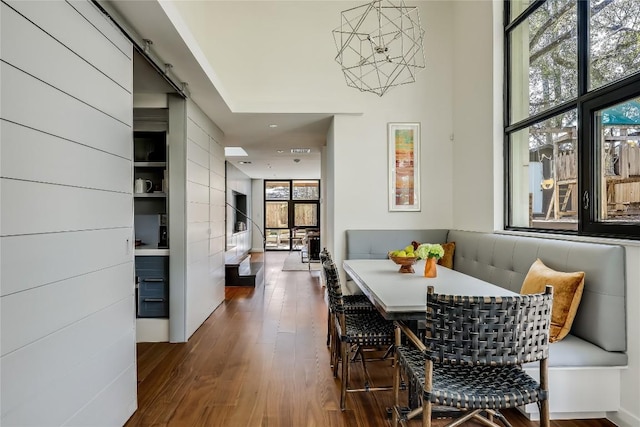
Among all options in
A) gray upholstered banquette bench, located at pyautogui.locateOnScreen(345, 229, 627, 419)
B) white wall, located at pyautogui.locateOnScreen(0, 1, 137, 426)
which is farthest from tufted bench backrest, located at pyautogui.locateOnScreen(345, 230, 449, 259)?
white wall, located at pyautogui.locateOnScreen(0, 1, 137, 426)

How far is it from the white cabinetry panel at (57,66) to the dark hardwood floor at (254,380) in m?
1.89

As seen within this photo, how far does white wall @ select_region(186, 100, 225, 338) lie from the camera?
144 inches

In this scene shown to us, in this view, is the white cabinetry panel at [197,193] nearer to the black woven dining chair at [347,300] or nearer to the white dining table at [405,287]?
the black woven dining chair at [347,300]

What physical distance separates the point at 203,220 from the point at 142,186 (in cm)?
75

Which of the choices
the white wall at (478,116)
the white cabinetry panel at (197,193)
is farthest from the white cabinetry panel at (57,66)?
the white wall at (478,116)

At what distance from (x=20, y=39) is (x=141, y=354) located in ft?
9.00

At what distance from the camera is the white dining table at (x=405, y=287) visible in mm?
1812

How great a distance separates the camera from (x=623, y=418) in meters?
2.05

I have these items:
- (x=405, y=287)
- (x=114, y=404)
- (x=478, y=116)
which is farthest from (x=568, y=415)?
Result: (x=478, y=116)

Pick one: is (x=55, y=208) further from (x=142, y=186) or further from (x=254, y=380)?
(x=142, y=186)

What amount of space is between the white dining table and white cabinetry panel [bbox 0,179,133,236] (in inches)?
62.9

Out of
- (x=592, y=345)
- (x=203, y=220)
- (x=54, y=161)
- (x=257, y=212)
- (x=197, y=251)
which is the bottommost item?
(x=592, y=345)

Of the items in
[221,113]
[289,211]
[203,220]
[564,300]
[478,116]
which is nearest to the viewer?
[564,300]

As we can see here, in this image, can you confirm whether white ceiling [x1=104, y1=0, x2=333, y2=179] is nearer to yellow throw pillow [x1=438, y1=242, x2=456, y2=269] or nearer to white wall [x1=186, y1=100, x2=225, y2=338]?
white wall [x1=186, y1=100, x2=225, y2=338]
